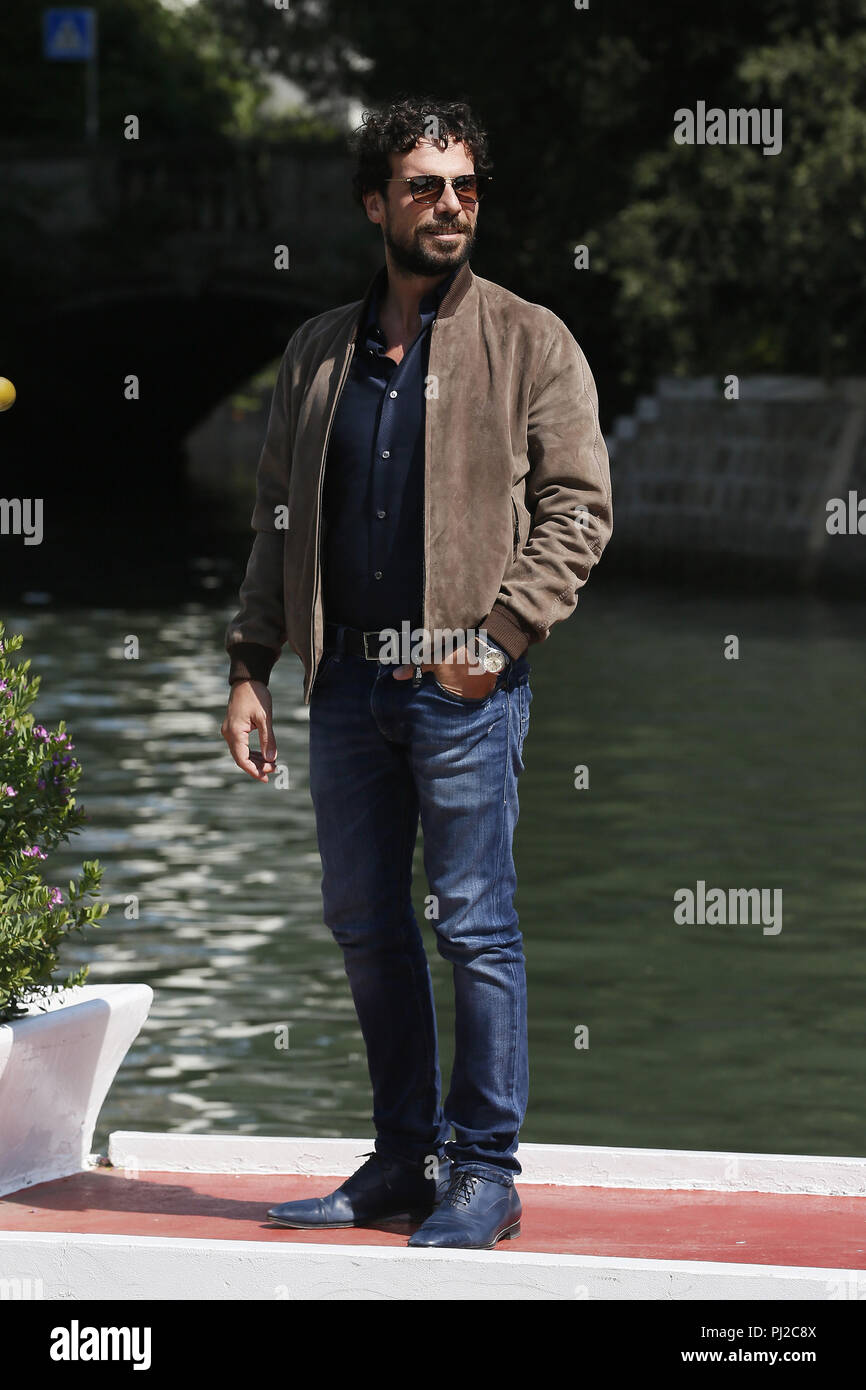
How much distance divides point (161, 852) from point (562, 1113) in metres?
4.46

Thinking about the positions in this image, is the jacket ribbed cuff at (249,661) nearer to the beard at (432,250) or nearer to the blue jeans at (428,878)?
the blue jeans at (428,878)

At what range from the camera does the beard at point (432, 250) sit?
498 cm

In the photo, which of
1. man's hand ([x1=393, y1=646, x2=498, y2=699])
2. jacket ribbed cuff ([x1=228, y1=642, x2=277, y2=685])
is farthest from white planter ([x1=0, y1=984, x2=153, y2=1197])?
man's hand ([x1=393, y1=646, x2=498, y2=699])

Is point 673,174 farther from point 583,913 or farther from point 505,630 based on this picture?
point 505,630

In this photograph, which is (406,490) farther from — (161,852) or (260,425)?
(260,425)

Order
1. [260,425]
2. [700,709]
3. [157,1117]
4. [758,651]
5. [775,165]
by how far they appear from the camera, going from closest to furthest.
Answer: [157,1117] → [700,709] → [758,651] → [775,165] → [260,425]

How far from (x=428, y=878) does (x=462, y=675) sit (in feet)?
1.45

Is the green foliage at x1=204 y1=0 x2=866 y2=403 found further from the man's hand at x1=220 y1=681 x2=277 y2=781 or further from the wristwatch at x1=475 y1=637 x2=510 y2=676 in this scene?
the wristwatch at x1=475 y1=637 x2=510 y2=676

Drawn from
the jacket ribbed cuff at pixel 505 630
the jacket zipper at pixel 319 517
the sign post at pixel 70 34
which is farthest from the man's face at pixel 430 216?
the sign post at pixel 70 34

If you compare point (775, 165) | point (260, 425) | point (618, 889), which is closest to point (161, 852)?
point (618, 889)

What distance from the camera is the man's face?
4.96m

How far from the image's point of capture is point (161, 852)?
11.8m

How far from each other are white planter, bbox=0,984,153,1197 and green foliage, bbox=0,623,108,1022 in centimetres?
10

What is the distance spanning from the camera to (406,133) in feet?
16.4
